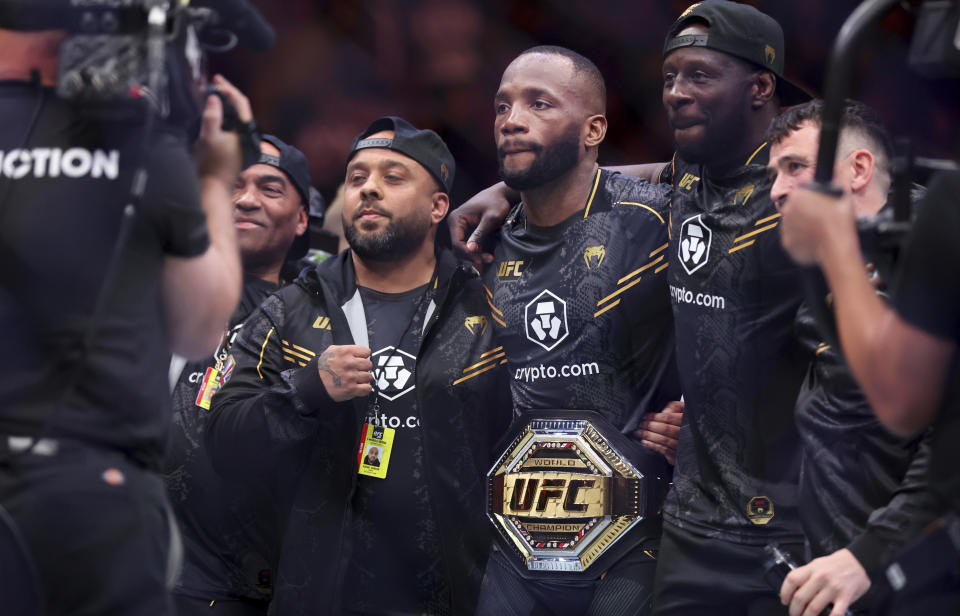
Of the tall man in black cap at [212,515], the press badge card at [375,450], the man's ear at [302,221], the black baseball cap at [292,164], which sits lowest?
the tall man in black cap at [212,515]

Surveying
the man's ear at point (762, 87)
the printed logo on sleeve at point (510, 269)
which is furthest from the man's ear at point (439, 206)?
the man's ear at point (762, 87)

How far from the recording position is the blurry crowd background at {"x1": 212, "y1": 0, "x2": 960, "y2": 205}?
274 cm

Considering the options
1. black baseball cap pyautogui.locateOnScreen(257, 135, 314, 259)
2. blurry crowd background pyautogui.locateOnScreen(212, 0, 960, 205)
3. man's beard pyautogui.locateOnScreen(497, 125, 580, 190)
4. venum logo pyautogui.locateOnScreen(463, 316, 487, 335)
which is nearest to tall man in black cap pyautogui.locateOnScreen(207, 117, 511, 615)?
venum logo pyautogui.locateOnScreen(463, 316, 487, 335)

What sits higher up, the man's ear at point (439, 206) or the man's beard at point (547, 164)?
the man's beard at point (547, 164)

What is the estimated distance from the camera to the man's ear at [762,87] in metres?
2.28

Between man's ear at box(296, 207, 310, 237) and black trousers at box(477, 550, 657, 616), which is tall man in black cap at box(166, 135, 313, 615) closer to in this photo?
man's ear at box(296, 207, 310, 237)

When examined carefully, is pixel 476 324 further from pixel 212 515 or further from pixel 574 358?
pixel 212 515

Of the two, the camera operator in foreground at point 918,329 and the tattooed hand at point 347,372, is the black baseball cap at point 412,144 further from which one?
the camera operator in foreground at point 918,329

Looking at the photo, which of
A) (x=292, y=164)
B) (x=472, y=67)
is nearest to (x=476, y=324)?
(x=292, y=164)

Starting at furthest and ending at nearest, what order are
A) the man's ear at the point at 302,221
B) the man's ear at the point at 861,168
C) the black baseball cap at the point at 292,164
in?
the man's ear at the point at 302,221, the black baseball cap at the point at 292,164, the man's ear at the point at 861,168

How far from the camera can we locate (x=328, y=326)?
249 centimetres

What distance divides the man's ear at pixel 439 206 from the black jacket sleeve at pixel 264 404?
443 mm

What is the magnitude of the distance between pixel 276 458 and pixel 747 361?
1.04 m

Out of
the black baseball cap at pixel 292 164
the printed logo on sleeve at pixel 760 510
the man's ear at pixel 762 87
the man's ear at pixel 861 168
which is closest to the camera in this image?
the man's ear at pixel 861 168
